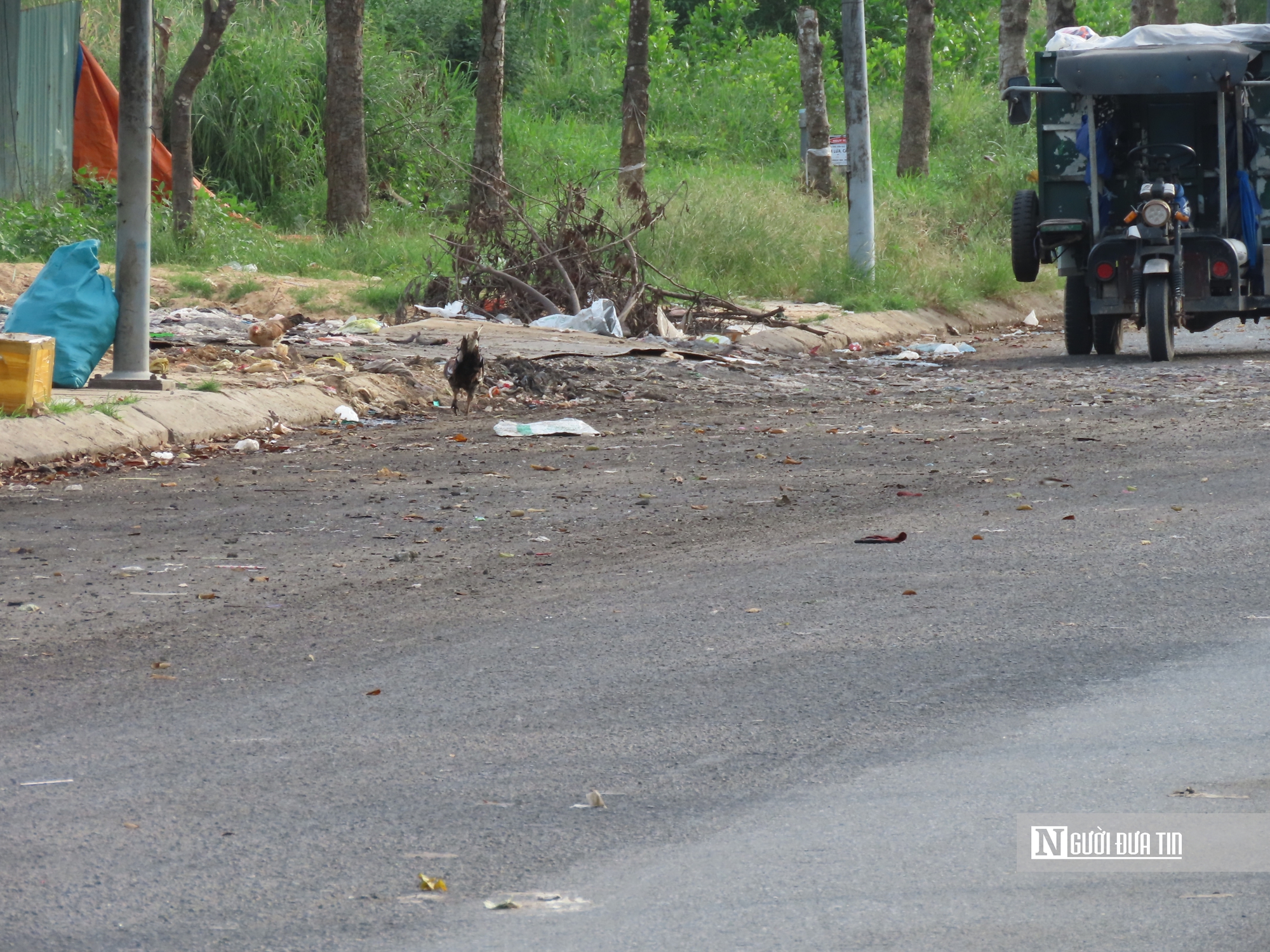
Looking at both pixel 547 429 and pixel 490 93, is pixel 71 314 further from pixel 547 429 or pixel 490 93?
pixel 490 93

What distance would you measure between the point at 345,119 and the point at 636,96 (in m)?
4.10

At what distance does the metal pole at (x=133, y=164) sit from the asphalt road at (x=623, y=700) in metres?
2.05

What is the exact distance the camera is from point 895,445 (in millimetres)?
8883

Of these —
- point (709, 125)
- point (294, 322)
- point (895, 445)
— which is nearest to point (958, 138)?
point (709, 125)

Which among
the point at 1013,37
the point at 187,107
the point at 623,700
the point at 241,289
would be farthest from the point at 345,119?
the point at 623,700

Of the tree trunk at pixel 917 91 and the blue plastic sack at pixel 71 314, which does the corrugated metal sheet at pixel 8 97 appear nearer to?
the blue plastic sack at pixel 71 314

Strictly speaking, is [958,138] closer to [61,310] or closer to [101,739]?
[61,310]

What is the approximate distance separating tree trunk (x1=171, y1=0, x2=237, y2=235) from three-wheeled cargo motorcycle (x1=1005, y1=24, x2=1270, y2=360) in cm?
898

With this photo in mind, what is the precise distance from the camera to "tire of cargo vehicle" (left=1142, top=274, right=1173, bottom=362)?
1294cm

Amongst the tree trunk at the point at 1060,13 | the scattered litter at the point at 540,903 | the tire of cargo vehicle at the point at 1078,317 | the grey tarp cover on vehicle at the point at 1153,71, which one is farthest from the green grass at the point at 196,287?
the tree trunk at the point at 1060,13

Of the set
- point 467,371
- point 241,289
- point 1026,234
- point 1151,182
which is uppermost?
point 1151,182

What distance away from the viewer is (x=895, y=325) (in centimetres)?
1731

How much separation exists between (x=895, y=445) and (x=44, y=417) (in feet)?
14.5

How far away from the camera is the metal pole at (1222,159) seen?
13.4 meters
